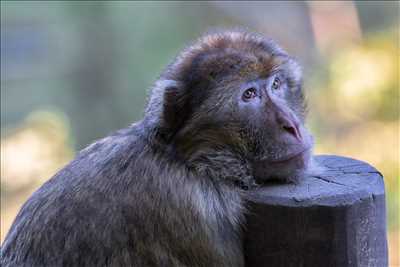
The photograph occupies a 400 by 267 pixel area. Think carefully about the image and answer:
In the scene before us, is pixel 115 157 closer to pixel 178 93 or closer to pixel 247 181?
pixel 178 93

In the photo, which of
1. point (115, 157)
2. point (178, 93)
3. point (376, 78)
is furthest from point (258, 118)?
point (376, 78)

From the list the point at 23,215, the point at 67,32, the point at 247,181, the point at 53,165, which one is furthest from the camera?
the point at 67,32

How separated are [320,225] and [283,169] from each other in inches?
12.9

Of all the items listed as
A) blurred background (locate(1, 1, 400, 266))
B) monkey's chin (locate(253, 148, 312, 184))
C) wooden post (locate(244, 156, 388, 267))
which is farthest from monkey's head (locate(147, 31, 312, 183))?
blurred background (locate(1, 1, 400, 266))

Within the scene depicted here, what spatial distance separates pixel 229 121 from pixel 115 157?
1.39ft

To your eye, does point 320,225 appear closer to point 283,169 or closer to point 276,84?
point 283,169

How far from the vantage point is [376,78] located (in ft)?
26.1

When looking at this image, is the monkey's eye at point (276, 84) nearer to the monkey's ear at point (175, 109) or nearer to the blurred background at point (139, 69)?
the monkey's ear at point (175, 109)

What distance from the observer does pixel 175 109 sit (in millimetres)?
2535

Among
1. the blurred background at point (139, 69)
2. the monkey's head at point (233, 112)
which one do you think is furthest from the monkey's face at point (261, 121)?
the blurred background at point (139, 69)

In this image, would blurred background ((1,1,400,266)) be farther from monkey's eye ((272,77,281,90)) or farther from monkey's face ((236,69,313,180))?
monkey's face ((236,69,313,180))

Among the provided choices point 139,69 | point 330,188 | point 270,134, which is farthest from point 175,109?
point 139,69

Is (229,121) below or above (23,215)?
above

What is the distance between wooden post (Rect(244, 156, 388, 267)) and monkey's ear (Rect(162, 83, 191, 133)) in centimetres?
40
